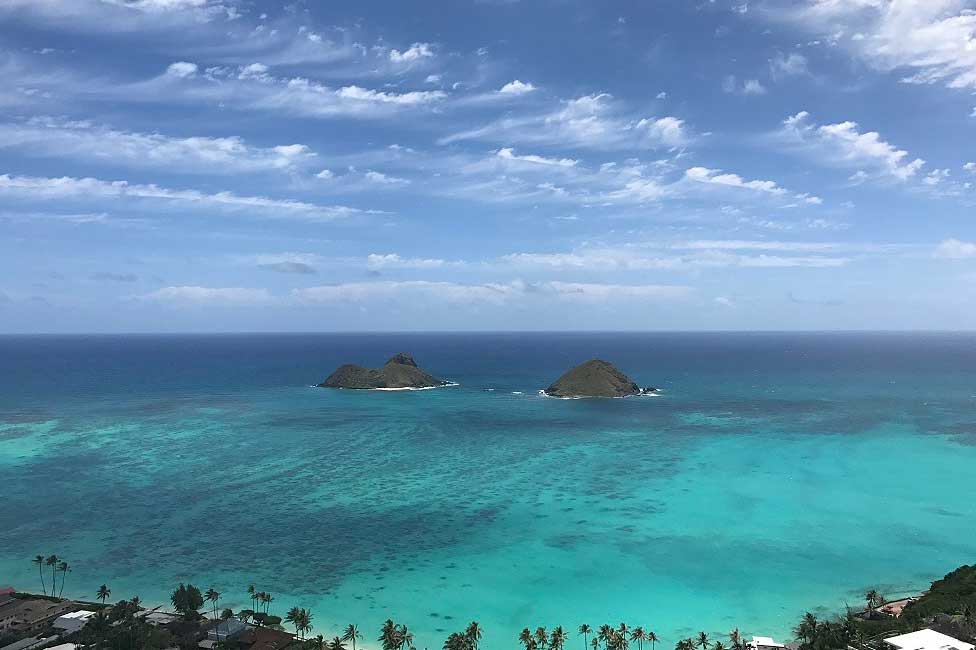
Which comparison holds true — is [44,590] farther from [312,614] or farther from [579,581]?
[579,581]

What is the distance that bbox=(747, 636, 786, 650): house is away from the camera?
117 ft

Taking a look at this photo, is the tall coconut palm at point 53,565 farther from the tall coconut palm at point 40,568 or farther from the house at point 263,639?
the house at point 263,639

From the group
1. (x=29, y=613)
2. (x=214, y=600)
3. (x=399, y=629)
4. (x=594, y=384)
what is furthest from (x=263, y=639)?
(x=594, y=384)

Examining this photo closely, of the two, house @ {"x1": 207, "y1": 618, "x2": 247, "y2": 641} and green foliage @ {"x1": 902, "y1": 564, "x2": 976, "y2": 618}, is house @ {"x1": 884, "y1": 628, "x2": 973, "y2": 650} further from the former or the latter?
house @ {"x1": 207, "y1": 618, "x2": 247, "y2": 641}

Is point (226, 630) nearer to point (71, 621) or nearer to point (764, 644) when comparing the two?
point (71, 621)

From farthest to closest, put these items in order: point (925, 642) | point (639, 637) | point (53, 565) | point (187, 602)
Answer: point (53, 565) → point (187, 602) → point (639, 637) → point (925, 642)

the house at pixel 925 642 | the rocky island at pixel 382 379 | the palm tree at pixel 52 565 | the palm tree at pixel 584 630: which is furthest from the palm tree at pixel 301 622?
the rocky island at pixel 382 379

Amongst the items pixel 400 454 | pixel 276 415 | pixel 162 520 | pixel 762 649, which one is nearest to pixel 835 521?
pixel 762 649

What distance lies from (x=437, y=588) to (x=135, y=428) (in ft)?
285

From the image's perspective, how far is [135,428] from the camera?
10800cm

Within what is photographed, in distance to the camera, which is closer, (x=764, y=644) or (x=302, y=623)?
(x=764, y=644)

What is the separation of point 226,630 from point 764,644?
114 ft

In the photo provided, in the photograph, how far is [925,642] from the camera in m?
32.3

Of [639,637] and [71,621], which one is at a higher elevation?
[71,621]
